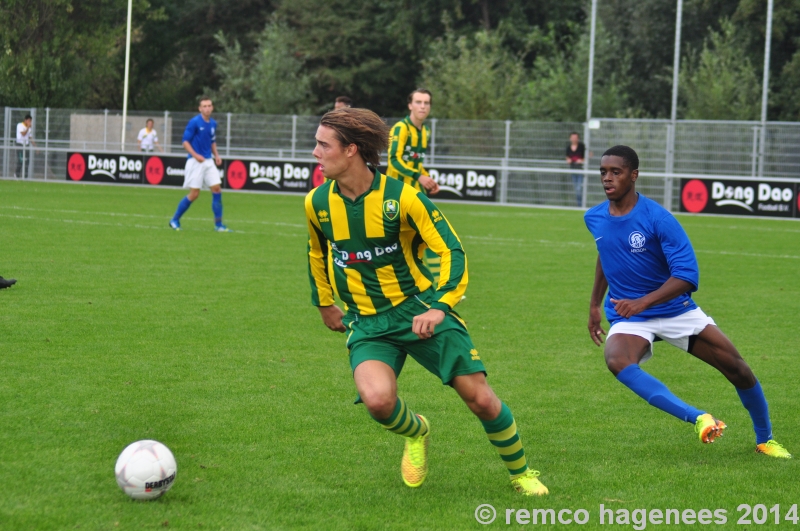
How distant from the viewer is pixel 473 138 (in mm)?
29609

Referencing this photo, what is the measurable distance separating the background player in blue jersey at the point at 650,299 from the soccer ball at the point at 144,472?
2.39 meters

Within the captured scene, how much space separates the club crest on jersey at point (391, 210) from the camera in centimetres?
477

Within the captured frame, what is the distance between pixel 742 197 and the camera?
24.1 meters

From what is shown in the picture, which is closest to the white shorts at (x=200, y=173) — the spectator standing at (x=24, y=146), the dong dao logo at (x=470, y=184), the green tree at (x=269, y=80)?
the dong dao logo at (x=470, y=184)

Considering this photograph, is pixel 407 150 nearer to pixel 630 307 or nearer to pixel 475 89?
pixel 630 307

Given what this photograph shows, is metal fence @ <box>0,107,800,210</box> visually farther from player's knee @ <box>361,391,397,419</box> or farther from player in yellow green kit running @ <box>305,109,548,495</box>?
player's knee @ <box>361,391,397,419</box>

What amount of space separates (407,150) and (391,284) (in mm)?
7252

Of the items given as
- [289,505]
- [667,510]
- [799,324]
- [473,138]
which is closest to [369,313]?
[289,505]

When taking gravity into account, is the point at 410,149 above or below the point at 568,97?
below

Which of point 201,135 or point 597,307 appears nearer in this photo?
point 597,307

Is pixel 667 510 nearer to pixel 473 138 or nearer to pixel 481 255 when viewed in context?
pixel 481 255

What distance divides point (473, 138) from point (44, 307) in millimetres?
21323

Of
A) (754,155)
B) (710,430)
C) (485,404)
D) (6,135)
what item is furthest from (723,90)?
(485,404)

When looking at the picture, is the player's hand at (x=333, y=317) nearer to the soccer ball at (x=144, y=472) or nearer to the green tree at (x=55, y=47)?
the soccer ball at (x=144, y=472)
